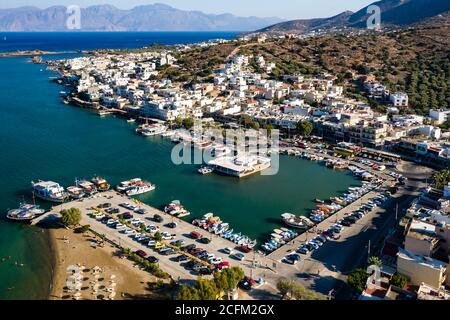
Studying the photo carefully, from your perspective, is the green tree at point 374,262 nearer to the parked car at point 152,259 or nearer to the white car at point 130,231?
the parked car at point 152,259

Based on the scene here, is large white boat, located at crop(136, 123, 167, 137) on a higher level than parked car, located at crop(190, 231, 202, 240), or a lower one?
higher

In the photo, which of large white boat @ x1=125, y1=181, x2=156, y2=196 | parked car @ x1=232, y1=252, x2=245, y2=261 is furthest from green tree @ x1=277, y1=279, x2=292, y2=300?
large white boat @ x1=125, y1=181, x2=156, y2=196

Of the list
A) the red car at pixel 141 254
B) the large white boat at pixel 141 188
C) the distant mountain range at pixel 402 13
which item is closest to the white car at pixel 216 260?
the red car at pixel 141 254

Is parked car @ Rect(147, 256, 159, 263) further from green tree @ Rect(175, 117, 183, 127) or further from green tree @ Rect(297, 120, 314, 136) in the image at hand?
green tree @ Rect(175, 117, 183, 127)

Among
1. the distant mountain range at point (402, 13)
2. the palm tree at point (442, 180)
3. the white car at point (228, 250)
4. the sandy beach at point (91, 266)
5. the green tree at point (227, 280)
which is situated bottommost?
the sandy beach at point (91, 266)

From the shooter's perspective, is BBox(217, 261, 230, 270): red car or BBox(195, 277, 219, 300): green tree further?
BBox(217, 261, 230, 270): red car
